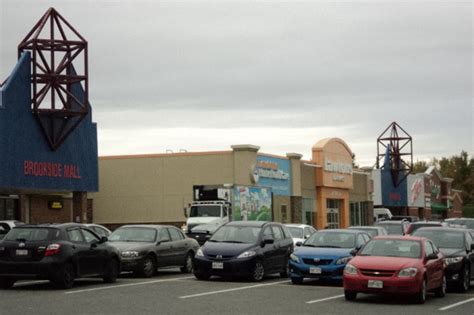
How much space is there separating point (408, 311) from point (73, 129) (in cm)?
2714

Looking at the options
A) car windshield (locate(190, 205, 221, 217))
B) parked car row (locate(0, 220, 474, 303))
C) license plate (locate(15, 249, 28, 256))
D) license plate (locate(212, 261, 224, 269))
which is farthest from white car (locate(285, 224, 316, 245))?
license plate (locate(15, 249, 28, 256))

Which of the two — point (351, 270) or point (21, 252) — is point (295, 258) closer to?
point (351, 270)

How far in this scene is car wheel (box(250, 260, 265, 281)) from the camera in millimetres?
24688

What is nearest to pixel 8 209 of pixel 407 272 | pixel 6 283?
pixel 6 283

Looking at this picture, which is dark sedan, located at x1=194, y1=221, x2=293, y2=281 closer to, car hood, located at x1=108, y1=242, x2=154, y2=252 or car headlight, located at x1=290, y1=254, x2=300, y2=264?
car headlight, located at x1=290, y1=254, x2=300, y2=264

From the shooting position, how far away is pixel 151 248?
1040 inches

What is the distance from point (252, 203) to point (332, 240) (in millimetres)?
26822

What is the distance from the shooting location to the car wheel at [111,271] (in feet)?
77.5

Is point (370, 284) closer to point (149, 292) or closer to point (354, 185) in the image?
point (149, 292)

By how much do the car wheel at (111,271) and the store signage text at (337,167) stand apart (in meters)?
44.1

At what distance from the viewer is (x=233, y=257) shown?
2448cm

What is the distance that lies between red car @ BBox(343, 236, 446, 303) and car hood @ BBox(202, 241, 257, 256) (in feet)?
15.6

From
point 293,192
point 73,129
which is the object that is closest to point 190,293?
point 73,129

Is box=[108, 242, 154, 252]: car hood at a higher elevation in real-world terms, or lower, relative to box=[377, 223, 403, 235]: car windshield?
lower
